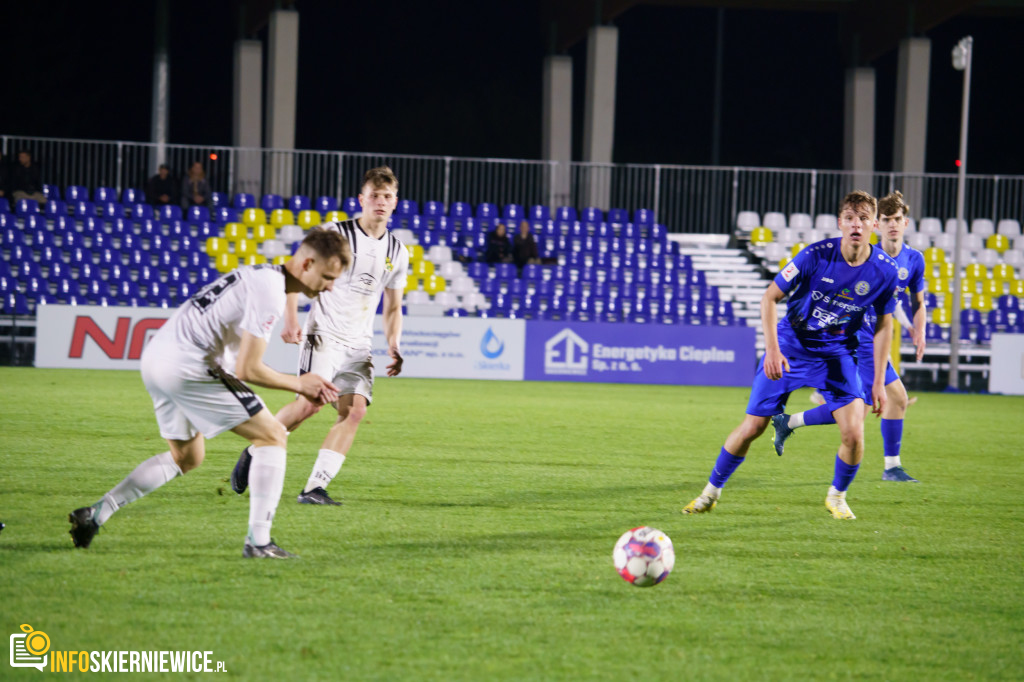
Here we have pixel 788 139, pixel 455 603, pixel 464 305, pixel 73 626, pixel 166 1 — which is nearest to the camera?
pixel 73 626

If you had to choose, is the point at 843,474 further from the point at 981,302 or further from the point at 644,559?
the point at 981,302

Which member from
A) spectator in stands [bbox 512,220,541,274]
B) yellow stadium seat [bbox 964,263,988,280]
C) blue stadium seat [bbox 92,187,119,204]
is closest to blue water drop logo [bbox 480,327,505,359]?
spectator in stands [bbox 512,220,541,274]

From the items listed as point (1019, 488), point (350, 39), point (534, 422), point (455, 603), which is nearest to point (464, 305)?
point (534, 422)

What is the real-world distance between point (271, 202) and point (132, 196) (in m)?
3.00

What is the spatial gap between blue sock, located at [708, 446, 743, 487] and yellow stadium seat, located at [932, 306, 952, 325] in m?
18.4

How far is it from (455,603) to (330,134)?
3632 cm

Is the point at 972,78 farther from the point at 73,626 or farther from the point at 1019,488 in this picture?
the point at 73,626

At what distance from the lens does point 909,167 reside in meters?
26.5

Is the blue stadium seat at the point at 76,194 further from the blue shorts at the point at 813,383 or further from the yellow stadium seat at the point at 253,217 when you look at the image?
the blue shorts at the point at 813,383

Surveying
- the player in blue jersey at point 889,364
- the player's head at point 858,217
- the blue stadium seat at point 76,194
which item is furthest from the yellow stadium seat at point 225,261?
the player's head at point 858,217

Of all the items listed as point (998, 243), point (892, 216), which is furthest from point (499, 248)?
point (892, 216)

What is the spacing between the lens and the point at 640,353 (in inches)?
771

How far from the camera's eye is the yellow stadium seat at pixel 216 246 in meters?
22.2

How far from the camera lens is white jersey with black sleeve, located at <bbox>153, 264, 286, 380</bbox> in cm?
451
